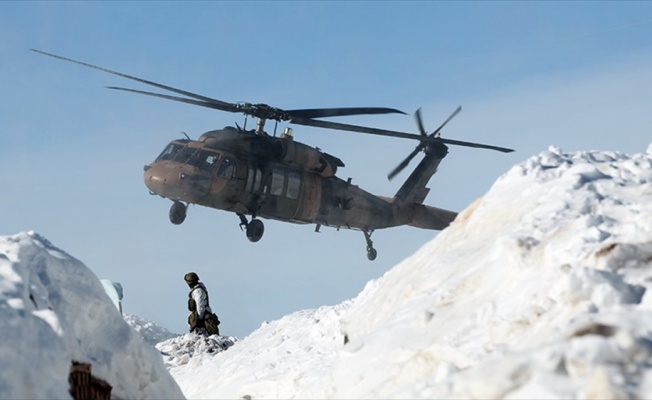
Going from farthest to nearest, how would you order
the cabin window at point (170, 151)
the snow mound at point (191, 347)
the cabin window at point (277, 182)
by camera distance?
the cabin window at point (277, 182)
the cabin window at point (170, 151)
the snow mound at point (191, 347)

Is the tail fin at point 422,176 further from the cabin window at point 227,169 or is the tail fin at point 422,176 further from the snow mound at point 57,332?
the snow mound at point 57,332

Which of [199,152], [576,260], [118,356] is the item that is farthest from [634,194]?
[199,152]

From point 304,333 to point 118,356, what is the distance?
445 centimetres

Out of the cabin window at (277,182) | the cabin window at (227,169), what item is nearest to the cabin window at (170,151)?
the cabin window at (227,169)

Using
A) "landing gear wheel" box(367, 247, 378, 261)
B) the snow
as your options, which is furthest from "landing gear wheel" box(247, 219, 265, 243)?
the snow

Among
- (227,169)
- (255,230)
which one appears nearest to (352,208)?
(255,230)

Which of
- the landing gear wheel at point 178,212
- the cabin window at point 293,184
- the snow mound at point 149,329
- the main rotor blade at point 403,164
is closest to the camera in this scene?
the snow mound at point 149,329

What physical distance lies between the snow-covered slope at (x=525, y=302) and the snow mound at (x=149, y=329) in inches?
486

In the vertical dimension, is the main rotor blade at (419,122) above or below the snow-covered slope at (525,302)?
above

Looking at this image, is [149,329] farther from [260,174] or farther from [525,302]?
[525,302]

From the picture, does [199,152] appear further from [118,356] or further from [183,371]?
[118,356]

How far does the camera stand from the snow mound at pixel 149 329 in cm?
2148

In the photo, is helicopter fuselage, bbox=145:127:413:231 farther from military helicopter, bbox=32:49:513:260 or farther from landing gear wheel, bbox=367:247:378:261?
landing gear wheel, bbox=367:247:378:261

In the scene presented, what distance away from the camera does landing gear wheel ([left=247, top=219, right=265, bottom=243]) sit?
23.2 m
